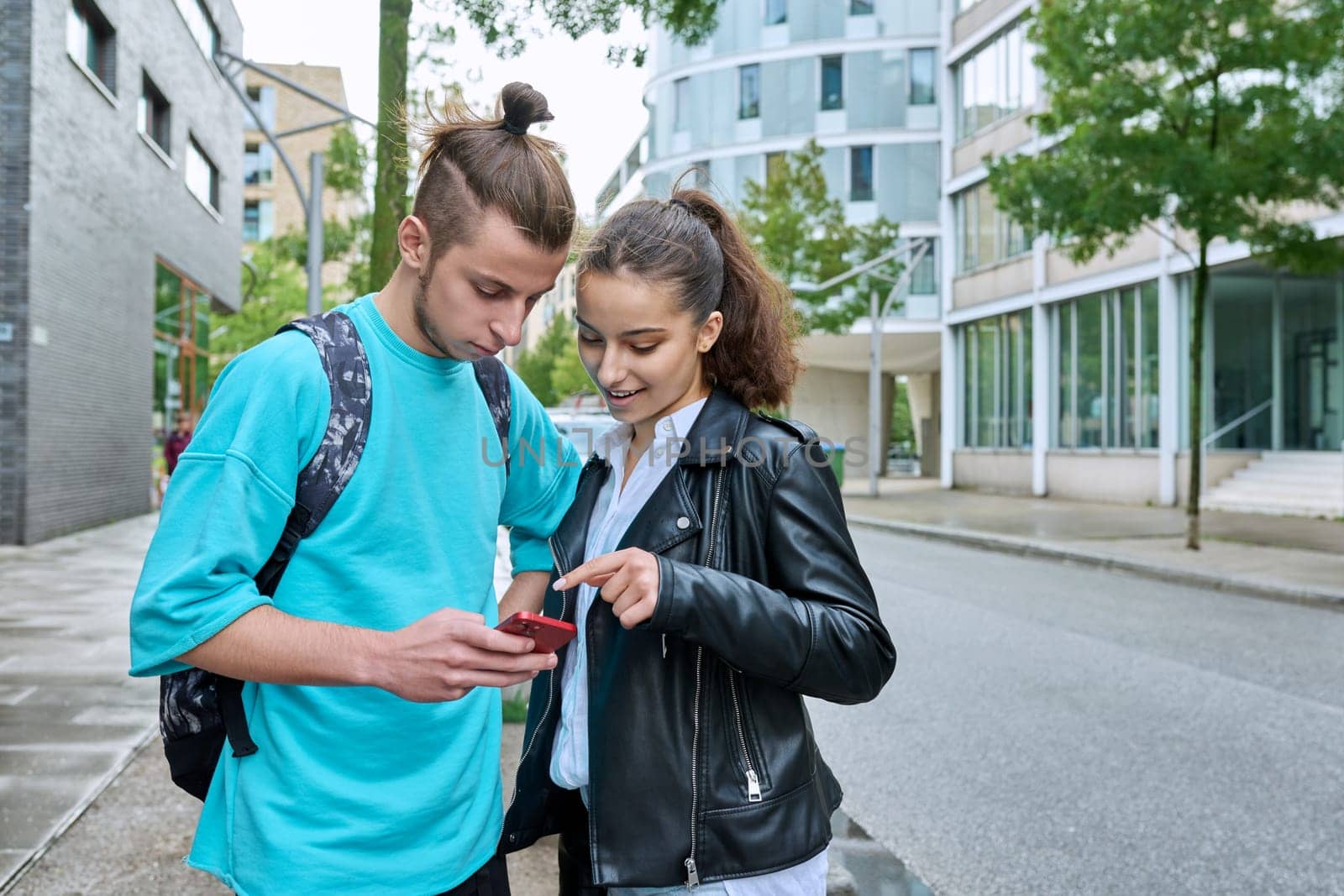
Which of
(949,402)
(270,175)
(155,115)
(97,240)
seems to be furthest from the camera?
(270,175)

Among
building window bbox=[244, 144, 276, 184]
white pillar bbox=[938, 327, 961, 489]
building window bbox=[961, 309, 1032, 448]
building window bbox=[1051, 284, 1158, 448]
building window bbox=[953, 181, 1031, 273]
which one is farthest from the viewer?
building window bbox=[244, 144, 276, 184]

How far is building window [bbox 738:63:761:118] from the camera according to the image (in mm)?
40688

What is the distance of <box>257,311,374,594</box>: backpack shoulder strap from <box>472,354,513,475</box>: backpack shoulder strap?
280mm

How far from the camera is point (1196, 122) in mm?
13219

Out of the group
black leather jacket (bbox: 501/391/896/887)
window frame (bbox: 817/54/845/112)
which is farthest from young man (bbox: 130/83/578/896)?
window frame (bbox: 817/54/845/112)

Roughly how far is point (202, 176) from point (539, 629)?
82.1 ft

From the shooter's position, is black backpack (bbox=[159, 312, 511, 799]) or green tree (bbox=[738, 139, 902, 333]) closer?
black backpack (bbox=[159, 312, 511, 799])

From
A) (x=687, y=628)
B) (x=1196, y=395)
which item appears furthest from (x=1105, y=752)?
(x=1196, y=395)

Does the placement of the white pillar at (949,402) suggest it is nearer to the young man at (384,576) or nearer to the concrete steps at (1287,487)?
the concrete steps at (1287,487)

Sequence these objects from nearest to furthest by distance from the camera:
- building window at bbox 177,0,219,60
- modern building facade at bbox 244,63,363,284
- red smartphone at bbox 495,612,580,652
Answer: red smartphone at bbox 495,612,580,652 < building window at bbox 177,0,219,60 < modern building facade at bbox 244,63,363,284

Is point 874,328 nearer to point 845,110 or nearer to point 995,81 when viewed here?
point 995,81

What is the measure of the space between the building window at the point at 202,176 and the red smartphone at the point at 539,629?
23.1 m

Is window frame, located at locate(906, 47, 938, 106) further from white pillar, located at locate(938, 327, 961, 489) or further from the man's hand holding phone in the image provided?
the man's hand holding phone

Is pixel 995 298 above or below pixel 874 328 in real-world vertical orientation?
above
